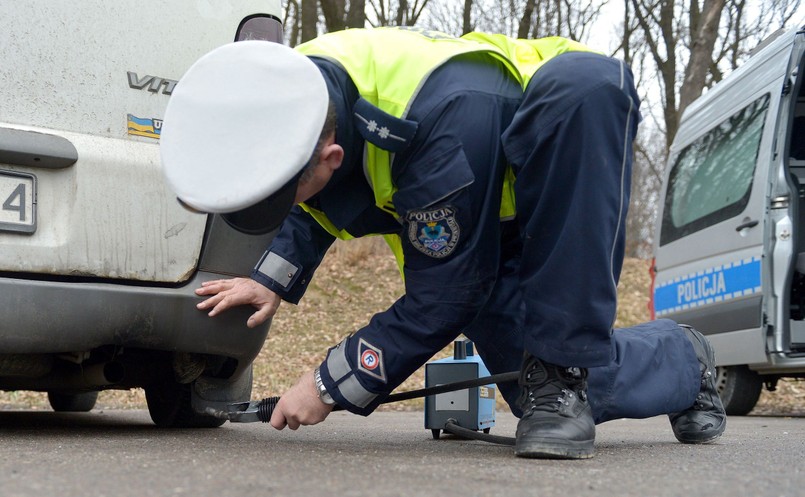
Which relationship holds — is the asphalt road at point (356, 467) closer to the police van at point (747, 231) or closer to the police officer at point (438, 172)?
the police officer at point (438, 172)

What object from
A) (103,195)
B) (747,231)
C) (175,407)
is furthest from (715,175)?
(103,195)

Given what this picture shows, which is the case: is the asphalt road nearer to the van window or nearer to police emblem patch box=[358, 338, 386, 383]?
police emblem patch box=[358, 338, 386, 383]

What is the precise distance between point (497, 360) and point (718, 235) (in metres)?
3.13

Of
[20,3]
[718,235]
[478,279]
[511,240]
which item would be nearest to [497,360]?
[511,240]

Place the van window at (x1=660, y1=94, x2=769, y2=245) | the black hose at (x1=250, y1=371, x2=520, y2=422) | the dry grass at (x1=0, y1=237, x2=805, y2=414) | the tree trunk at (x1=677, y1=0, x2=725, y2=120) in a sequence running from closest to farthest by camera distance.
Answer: the black hose at (x1=250, y1=371, x2=520, y2=422), the van window at (x1=660, y1=94, x2=769, y2=245), the dry grass at (x1=0, y1=237, x2=805, y2=414), the tree trunk at (x1=677, y1=0, x2=725, y2=120)

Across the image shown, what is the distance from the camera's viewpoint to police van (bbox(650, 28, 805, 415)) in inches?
194

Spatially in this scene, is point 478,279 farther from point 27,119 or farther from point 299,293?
point 27,119

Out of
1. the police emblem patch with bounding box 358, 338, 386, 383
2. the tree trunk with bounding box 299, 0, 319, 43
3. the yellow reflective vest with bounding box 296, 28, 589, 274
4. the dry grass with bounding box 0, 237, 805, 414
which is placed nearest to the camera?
the yellow reflective vest with bounding box 296, 28, 589, 274

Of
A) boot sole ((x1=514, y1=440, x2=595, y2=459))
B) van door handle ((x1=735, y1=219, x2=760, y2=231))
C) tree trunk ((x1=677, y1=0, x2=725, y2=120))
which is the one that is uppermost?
tree trunk ((x1=677, y1=0, x2=725, y2=120))

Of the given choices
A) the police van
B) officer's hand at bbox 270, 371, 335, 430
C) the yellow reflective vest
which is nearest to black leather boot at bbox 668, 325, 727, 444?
the yellow reflective vest

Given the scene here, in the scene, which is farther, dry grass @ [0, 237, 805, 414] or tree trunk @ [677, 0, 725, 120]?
tree trunk @ [677, 0, 725, 120]

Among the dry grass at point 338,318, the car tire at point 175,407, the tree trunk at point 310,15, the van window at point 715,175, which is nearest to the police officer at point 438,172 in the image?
the car tire at point 175,407

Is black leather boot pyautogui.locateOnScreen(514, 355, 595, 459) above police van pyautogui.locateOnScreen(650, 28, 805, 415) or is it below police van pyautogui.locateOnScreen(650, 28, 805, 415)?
below

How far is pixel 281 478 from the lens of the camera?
1.80 meters
